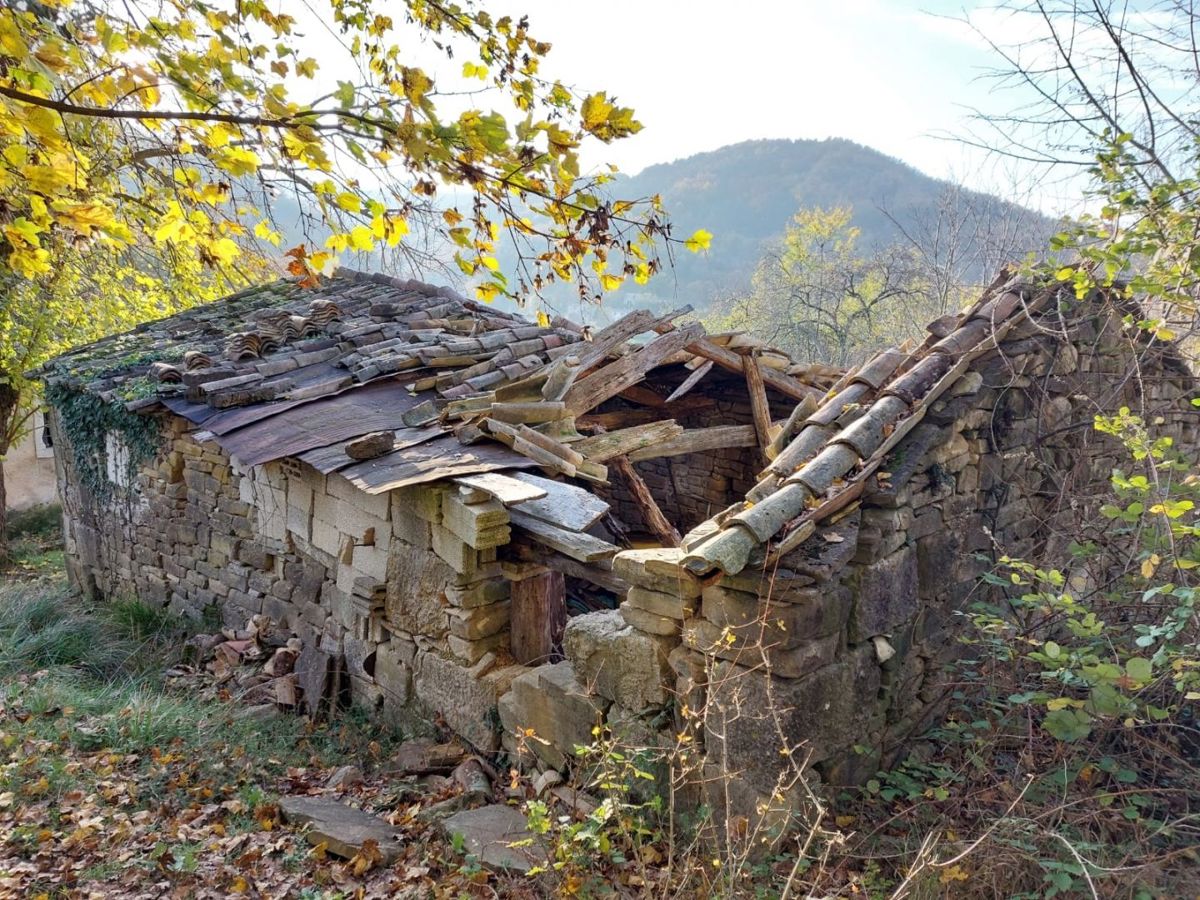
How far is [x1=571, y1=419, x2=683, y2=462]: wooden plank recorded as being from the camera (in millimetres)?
5336

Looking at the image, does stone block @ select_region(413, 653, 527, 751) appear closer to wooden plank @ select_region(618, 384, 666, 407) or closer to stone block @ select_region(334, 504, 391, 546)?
stone block @ select_region(334, 504, 391, 546)

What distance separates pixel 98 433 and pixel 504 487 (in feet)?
20.6

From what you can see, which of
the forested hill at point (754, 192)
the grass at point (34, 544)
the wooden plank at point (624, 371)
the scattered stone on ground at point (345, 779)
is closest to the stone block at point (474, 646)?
the scattered stone on ground at point (345, 779)

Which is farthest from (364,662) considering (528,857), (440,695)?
(528,857)

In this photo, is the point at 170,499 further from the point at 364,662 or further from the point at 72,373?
the point at 364,662

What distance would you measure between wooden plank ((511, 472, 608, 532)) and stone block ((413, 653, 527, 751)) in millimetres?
1006

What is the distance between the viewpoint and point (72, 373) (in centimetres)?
804

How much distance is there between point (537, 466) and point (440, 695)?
60.0 inches

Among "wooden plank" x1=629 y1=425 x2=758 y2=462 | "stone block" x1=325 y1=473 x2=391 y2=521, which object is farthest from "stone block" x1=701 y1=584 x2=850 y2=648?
"wooden plank" x1=629 y1=425 x2=758 y2=462

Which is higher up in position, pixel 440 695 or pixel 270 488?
pixel 270 488

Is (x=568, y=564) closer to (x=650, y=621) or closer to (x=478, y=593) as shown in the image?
(x=478, y=593)

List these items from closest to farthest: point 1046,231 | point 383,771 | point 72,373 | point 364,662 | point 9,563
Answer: point 383,771 < point 364,662 < point 72,373 < point 9,563 < point 1046,231

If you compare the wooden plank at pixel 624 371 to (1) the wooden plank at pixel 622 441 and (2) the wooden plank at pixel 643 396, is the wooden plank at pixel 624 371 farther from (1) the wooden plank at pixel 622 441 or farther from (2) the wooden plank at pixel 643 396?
(2) the wooden plank at pixel 643 396

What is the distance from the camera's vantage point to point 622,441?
18.2 feet
